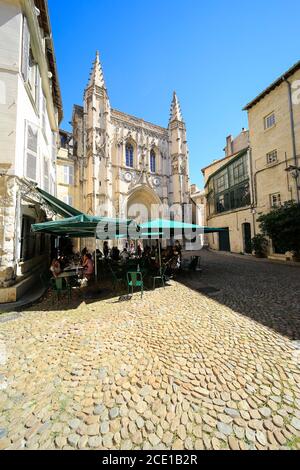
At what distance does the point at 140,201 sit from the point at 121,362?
23138 millimetres

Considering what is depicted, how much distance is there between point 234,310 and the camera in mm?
4613

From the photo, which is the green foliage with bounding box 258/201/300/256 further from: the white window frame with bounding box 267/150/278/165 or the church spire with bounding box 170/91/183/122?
the church spire with bounding box 170/91/183/122

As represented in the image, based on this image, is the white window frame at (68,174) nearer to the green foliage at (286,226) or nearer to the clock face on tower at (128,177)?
A: the clock face on tower at (128,177)

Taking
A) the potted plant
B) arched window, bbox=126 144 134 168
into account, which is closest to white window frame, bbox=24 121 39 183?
the potted plant

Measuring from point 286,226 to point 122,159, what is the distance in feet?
60.2

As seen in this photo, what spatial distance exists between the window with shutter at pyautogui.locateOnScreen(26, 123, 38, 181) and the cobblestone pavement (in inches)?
204

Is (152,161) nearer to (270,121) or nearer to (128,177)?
(128,177)

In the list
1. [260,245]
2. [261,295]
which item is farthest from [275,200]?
[261,295]

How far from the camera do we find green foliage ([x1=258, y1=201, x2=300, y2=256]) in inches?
394

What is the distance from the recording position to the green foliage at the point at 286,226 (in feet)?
32.8

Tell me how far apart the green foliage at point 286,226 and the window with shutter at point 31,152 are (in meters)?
12.1
